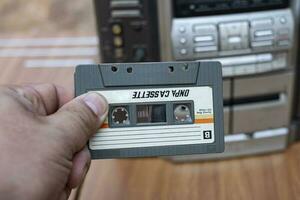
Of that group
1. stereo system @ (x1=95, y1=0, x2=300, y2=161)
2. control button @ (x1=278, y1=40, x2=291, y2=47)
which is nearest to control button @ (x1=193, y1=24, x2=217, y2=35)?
stereo system @ (x1=95, y1=0, x2=300, y2=161)

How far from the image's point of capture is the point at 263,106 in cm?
88

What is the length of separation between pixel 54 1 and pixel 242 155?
0.52 meters

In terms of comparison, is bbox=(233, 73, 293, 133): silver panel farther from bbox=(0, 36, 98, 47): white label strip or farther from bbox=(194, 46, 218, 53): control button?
bbox=(0, 36, 98, 47): white label strip

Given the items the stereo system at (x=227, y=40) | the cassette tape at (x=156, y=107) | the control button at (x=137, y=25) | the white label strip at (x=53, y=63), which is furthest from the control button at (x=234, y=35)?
the white label strip at (x=53, y=63)

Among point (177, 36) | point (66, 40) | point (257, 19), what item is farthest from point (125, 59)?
point (66, 40)

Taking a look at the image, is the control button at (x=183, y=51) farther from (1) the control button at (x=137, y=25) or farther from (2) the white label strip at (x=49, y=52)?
(2) the white label strip at (x=49, y=52)

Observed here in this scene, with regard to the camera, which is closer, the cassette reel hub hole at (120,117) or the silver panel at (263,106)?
the cassette reel hub hole at (120,117)

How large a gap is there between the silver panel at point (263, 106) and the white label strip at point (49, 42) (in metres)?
0.36

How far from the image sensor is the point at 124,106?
0.59 meters

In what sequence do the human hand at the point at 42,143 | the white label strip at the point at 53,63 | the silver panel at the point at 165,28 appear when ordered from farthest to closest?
1. the white label strip at the point at 53,63
2. the silver panel at the point at 165,28
3. the human hand at the point at 42,143

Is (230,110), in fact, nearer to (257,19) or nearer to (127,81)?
(257,19)

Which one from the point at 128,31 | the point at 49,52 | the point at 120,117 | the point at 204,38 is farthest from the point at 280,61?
the point at 49,52

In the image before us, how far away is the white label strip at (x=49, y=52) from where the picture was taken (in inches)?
43.0

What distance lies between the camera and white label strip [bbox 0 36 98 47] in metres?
1.11
